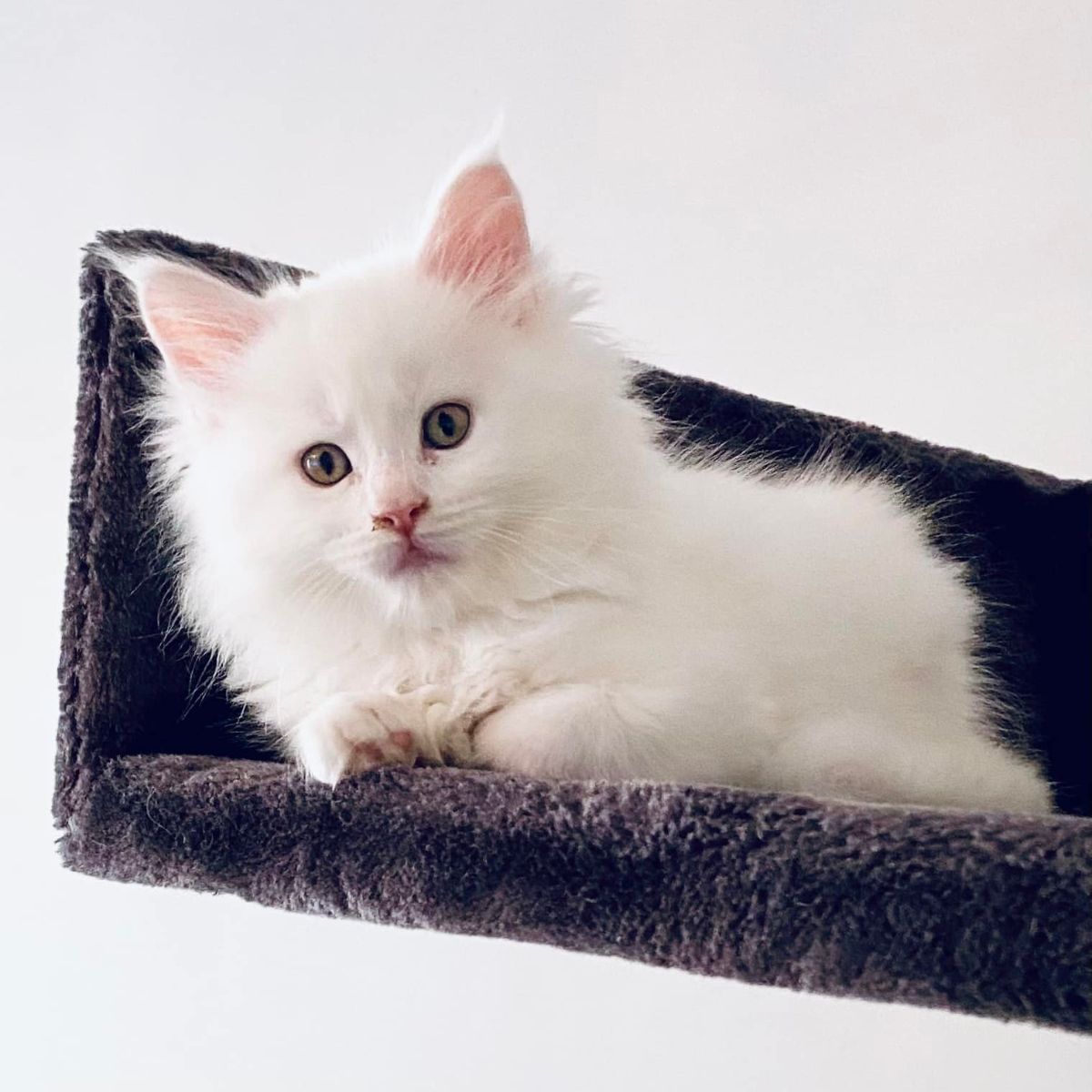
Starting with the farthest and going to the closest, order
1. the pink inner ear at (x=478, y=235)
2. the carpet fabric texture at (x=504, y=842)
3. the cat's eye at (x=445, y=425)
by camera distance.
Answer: the pink inner ear at (x=478, y=235) → the cat's eye at (x=445, y=425) → the carpet fabric texture at (x=504, y=842)

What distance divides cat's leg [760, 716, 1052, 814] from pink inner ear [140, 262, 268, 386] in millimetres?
765

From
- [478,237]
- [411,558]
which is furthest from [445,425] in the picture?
[478,237]

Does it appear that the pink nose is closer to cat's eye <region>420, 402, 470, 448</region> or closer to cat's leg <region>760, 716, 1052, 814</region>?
cat's eye <region>420, 402, 470, 448</region>

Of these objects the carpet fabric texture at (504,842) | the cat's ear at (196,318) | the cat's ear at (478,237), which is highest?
the cat's ear at (478,237)

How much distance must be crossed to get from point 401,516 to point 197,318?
41cm

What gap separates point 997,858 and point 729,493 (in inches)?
32.4

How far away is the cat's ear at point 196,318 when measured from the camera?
124 cm

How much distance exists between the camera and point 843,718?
1.23 metres

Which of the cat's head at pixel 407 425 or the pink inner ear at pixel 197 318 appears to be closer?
the cat's head at pixel 407 425

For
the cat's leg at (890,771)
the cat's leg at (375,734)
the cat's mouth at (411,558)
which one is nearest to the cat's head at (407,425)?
the cat's mouth at (411,558)

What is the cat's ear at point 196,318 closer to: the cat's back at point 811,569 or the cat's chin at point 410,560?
the cat's chin at point 410,560

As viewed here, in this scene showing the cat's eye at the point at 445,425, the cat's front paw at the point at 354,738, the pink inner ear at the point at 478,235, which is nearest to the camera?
the cat's front paw at the point at 354,738

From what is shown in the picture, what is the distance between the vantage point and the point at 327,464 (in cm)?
113

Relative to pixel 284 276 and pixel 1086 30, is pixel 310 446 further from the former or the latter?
pixel 1086 30
